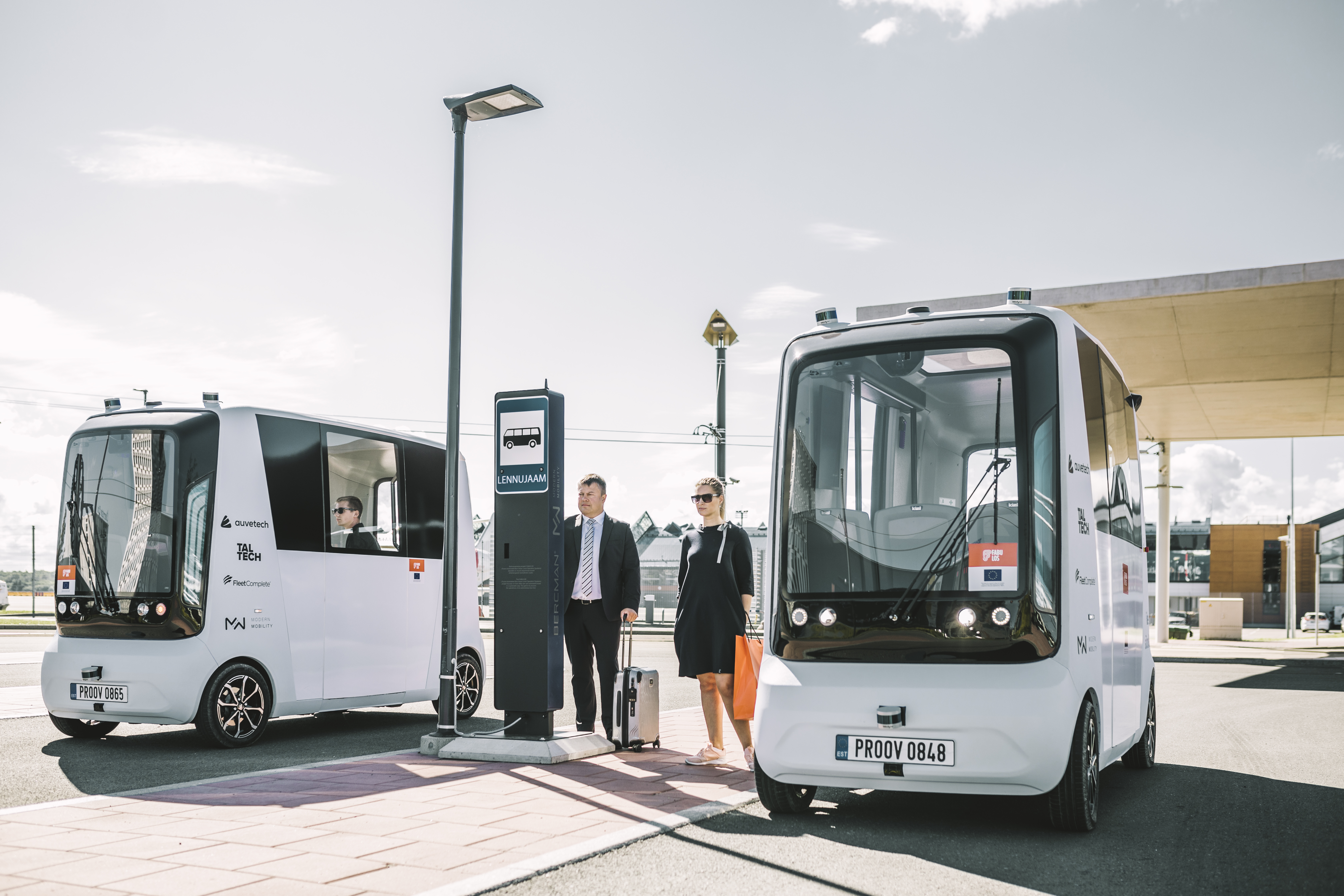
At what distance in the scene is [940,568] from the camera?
20.4 feet

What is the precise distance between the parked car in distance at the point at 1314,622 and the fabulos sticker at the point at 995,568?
62842 millimetres

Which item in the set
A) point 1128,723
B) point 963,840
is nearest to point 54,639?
point 963,840

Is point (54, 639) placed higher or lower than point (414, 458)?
lower

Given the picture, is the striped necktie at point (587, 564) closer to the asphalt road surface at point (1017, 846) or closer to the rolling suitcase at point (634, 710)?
the rolling suitcase at point (634, 710)

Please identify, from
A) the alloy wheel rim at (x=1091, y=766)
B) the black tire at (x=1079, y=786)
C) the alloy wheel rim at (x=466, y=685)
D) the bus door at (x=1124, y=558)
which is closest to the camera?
the black tire at (x=1079, y=786)

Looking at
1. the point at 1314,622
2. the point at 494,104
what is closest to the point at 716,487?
the point at 494,104

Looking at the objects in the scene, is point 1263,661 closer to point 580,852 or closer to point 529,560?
point 529,560

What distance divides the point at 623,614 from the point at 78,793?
12.5 feet

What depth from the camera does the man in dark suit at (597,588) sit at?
9.10 meters

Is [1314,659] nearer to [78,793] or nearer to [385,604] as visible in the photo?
[385,604]

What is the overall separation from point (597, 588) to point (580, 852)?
3.75m

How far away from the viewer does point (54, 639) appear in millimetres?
9672

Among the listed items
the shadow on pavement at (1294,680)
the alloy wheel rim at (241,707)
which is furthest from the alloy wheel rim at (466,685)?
the shadow on pavement at (1294,680)

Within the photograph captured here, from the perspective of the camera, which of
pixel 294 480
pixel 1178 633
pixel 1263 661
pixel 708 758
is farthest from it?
pixel 1178 633
